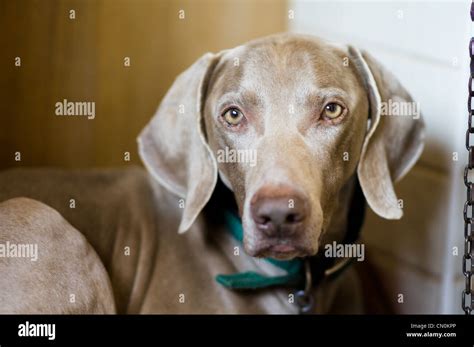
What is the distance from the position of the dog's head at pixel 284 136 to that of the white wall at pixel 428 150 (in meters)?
0.30

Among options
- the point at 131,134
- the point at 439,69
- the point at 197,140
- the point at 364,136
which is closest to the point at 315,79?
the point at 364,136

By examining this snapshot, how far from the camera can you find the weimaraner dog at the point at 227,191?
1897 millimetres

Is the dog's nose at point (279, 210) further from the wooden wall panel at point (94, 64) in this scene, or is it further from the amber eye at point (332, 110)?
the wooden wall panel at point (94, 64)

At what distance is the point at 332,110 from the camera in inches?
79.1

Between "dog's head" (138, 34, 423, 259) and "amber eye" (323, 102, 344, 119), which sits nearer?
"dog's head" (138, 34, 423, 259)

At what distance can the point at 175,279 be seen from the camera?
2.18 m

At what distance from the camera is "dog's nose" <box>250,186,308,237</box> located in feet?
5.85

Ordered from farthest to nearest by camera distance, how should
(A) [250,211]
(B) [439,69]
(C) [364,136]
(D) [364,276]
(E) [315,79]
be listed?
1. (D) [364,276]
2. (B) [439,69]
3. (C) [364,136]
4. (E) [315,79]
5. (A) [250,211]

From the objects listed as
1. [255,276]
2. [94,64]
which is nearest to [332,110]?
[255,276]

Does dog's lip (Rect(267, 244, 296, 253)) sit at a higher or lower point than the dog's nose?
lower

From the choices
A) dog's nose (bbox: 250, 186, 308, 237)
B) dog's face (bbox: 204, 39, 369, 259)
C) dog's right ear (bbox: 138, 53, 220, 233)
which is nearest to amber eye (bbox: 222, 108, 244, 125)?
dog's face (bbox: 204, 39, 369, 259)

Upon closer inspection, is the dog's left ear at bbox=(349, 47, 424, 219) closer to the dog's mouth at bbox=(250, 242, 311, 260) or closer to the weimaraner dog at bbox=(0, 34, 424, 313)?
the weimaraner dog at bbox=(0, 34, 424, 313)
